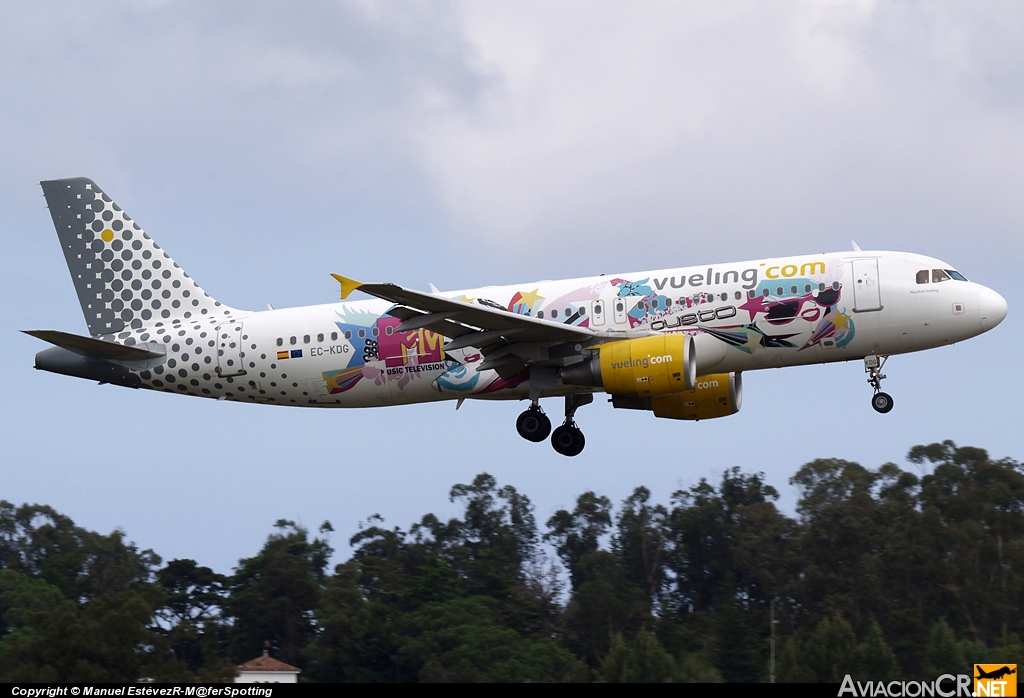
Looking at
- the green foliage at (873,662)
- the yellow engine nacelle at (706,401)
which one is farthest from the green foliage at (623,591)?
the yellow engine nacelle at (706,401)

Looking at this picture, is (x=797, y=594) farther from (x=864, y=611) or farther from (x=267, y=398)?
(x=267, y=398)

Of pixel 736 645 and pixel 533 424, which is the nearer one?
pixel 533 424

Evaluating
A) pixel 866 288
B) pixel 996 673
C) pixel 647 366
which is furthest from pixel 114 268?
pixel 996 673

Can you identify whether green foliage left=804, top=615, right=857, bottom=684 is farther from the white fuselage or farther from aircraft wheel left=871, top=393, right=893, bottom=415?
the white fuselage

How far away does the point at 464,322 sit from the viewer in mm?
31453

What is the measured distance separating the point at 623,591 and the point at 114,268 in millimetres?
47561

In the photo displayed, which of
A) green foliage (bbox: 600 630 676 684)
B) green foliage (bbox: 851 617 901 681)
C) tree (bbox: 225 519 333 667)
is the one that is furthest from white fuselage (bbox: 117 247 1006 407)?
tree (bbox: 225 519 333 667)

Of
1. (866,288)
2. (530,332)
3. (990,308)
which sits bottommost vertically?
(530,332)

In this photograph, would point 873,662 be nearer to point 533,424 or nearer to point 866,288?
point 533,424

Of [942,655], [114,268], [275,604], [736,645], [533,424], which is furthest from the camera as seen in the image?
[275,604]

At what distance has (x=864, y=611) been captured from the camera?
72250 millimetres

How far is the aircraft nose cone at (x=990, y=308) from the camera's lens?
31.9m

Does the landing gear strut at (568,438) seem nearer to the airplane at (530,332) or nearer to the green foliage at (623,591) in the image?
the airplane at (530,332)

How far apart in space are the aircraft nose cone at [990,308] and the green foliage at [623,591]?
20.7 meters
